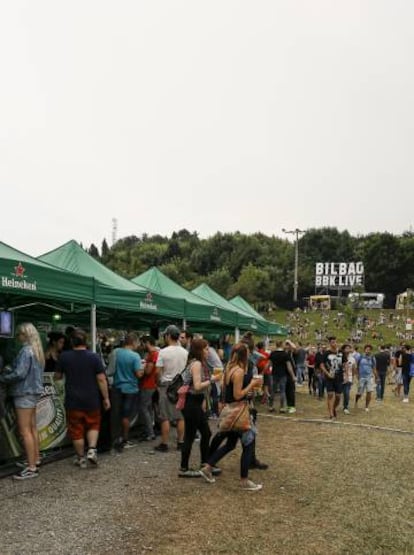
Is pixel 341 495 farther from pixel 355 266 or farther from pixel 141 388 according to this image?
pixel 355 266

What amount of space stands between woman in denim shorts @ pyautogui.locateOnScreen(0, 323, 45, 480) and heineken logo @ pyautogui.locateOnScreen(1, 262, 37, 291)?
567 mm

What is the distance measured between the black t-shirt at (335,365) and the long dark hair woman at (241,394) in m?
5.92

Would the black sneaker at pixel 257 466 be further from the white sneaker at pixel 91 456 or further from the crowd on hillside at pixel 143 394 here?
the white sneaker at pixel 91 456

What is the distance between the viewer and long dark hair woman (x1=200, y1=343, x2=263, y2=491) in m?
5.94

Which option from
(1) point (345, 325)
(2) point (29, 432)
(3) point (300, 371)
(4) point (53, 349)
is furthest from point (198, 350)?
(1) point (345, 325)

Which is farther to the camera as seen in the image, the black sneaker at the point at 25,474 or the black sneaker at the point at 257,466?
the black sneaker at the point at 257,466

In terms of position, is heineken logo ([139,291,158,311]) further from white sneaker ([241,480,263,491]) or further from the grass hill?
the grass hill

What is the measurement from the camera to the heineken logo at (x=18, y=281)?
247 inches

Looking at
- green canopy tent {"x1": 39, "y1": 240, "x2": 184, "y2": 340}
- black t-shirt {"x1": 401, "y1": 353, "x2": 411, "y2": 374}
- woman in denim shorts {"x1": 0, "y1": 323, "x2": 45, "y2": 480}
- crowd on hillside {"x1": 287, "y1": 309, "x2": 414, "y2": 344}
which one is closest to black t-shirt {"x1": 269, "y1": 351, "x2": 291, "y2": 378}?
green canopy tent {"x1": 39, "y1": 240, "x2": 184, "y2": 340}

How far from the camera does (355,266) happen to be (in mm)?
92812

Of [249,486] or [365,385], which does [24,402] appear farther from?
[365,385]

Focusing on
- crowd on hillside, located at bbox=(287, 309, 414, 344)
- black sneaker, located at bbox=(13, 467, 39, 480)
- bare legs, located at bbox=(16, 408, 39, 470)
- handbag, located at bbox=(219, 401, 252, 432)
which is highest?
handbag, located at bbox=(219, 401, 252, 432)

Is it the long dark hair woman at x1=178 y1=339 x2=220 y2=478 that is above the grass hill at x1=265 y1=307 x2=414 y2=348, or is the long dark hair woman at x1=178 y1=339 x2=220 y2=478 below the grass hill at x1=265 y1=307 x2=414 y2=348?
above

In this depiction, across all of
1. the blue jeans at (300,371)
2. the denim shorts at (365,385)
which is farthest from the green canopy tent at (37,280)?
the blue jeans at (300,371)
